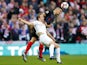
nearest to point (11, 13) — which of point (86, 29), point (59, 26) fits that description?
point (59, 26)

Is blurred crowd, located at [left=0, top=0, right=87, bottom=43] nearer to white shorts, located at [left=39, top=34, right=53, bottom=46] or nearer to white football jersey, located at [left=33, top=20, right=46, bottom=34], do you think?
white football jersey, located at [left=33, top=20, right=46, bottom=34]

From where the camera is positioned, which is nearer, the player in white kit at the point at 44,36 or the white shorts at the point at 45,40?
the player in white kit at the point at 44,36

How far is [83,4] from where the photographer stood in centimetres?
2655

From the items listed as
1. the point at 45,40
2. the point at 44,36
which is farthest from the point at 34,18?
the point at 45,40

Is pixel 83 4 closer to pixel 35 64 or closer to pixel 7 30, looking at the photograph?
pixel 7 30

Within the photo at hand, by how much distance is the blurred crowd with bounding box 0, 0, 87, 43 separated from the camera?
23.1 metres

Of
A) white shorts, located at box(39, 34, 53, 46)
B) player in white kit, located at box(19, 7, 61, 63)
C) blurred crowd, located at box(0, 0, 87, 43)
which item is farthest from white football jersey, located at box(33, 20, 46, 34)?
blurred crowd, located at box(0, 0, 87, 43)

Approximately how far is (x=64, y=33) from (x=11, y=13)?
10.9 feet

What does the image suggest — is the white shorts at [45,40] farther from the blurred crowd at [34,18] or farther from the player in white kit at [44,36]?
the blurred crowd at [34,18]

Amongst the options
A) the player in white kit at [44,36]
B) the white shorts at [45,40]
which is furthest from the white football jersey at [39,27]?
the white shorts at [45,40]

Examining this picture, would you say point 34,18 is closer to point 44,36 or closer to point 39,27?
point 39,27

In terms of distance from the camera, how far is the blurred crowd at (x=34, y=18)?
2312 centimetres

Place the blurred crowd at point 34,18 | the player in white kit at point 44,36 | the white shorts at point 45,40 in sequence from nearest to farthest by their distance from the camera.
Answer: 1. the player in white kit at point 44,36
2. the white shorts at point 45,40
3. the blurred crowd at point 34,18

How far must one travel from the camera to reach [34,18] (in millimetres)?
24328
